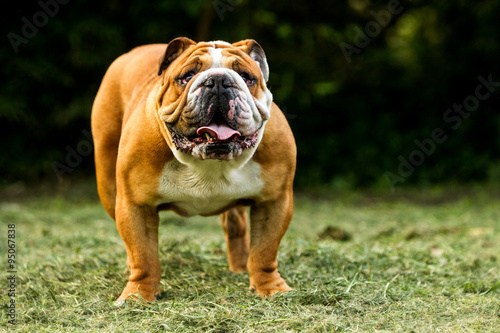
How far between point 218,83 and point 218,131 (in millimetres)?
234

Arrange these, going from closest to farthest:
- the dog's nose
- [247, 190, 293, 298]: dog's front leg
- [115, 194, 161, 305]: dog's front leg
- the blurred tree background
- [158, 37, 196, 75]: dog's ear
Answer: the dog's nose → [158, 37, 196, 75]: dog's ear → [115, 194, 161, 305]: dog's front leg → [247, 190, 293, 298]: dog's front leg → the blurred tree background

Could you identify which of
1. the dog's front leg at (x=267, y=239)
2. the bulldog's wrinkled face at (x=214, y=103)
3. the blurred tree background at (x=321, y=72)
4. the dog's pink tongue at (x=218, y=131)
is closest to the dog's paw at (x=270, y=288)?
the dog's front leg at (x=267, y=239)

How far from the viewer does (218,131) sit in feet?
Result: 10.5

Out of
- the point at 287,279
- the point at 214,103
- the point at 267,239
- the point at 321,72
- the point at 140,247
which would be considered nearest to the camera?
the point at 214,103

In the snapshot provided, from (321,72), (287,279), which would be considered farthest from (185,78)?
(321,72)

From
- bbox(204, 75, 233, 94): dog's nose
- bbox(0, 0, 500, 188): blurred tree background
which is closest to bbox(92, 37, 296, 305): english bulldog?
bbox(204, 75, 233, 94): dog's nose

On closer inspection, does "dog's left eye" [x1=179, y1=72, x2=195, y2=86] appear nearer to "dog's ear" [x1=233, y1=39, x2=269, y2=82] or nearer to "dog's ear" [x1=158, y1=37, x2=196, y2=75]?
"dog's ear" [x1=158, y1=37, x2=196, y2=75]

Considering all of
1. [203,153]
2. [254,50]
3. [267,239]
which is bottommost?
[267,239]

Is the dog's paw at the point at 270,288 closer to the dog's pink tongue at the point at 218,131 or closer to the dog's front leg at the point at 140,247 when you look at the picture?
the dog's front leg at the point at 140,247

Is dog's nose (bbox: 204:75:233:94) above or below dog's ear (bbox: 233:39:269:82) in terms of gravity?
below

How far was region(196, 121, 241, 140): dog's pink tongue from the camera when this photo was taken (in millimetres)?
3176

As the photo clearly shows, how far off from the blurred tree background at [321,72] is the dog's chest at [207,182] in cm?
576

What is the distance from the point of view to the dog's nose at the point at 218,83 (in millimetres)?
3158

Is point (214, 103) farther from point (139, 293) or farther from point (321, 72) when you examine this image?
point (321, 72)
